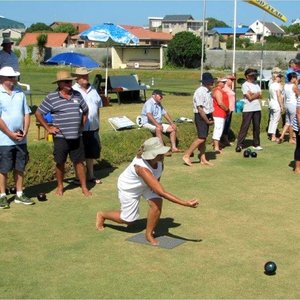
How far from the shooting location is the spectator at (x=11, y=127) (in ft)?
22.0

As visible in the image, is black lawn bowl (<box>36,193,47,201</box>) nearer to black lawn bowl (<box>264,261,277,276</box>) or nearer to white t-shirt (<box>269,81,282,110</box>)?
black lawn bowl (<box>264,261,277,276</box>)

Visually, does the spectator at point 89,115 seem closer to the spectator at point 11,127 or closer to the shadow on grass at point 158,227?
the spectator at point 11,127

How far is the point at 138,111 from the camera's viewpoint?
1647cm

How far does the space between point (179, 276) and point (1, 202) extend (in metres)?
2.87

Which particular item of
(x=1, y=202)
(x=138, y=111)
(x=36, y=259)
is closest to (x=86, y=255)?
(x=36, y=259)

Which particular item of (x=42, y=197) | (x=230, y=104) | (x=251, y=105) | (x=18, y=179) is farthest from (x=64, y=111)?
(x=251, y=105)

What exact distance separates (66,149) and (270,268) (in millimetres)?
3395

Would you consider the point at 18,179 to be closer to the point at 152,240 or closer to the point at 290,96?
the point at 152,240

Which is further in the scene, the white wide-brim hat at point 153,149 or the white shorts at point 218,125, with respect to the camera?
the white shorts at point 218,125

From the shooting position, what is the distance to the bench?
18.6 meters

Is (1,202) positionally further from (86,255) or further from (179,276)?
(179,276)

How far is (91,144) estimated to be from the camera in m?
8.10

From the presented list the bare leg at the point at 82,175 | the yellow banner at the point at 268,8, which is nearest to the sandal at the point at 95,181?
the bare leg at the point at 82,175

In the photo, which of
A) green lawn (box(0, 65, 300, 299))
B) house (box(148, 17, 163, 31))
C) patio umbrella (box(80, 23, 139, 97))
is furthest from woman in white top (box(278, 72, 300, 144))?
house (box(148, 17, 163, 31))
